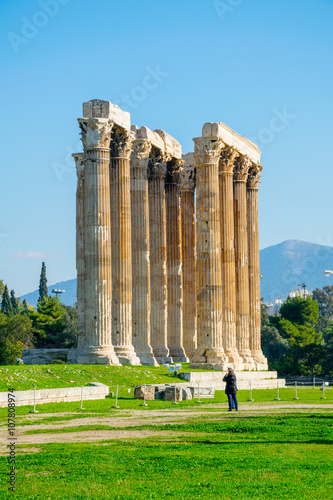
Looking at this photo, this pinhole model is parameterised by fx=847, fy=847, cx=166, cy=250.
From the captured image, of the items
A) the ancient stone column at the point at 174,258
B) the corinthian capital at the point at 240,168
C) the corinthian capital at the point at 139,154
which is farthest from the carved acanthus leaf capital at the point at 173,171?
the corinthian capital at the point at 139,154

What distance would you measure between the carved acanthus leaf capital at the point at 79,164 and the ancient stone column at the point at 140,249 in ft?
16.8

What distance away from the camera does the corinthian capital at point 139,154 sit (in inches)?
2402

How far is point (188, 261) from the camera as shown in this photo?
7188 cm

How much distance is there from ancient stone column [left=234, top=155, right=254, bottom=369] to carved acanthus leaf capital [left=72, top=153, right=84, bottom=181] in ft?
44.6

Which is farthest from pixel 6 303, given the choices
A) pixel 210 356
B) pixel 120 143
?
pixel 120 143

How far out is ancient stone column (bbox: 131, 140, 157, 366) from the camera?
5994 centimetres

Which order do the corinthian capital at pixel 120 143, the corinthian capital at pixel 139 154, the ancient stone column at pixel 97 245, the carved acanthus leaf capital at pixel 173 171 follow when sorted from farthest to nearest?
the carved acanthus leaf capital at pixel 173 171 → the corinthian capital at pixel 139 154 → the corinthian capital at pixel 120 143 → the ancient stone column at pixel 97 245

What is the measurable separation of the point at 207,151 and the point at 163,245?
336 inches

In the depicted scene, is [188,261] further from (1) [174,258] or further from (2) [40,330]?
(2) [40,330]

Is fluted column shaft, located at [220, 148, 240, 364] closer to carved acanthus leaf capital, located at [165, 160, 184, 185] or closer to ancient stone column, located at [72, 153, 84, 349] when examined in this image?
carved acanthus leaf capital, located at [165, 160, 184, 185]

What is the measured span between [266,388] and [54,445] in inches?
1539

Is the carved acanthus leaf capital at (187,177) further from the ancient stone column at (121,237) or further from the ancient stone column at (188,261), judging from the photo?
the ancient stone column at (121,237)

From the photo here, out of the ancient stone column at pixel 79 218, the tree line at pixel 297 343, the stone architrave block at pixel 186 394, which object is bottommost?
the stone architrave block at pixel 186 394

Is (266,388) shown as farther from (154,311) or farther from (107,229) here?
(107,229)
